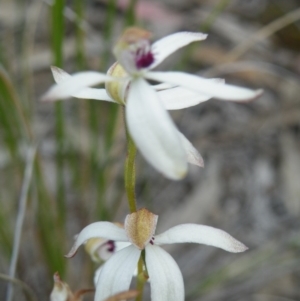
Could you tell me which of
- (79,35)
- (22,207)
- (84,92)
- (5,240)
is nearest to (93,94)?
(84,92)

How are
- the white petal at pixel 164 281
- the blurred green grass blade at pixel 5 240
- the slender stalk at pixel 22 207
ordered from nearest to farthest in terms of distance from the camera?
1. the white petal at pixel 164 281
2. the slender stalk at pixel 22 207
3. the blurred green grass blade at pixel 5 240

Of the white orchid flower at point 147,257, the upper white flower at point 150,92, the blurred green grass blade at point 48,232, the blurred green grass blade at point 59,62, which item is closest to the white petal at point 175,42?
the upper white flower at point 150,92

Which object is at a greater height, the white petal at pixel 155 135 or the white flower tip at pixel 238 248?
the white petal at pixel 155 135

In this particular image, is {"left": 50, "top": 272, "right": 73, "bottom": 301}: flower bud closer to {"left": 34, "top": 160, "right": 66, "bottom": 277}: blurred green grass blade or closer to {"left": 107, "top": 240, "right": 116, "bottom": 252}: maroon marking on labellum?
{"left": 107, "top": 240, "right": 116, "bottom": 252}: maroon marking on labellum

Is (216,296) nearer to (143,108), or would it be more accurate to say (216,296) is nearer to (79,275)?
(79,275)

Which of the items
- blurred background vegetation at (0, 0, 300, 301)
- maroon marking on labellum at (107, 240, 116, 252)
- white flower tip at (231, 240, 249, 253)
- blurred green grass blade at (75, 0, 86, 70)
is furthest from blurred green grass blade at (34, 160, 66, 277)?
white flower tip at (231, 240, 249, 253)

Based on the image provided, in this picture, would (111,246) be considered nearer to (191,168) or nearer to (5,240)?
(5,240)

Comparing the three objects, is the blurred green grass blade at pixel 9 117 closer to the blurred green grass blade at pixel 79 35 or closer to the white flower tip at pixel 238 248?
the blurred green grass blade at pixel 79 35
